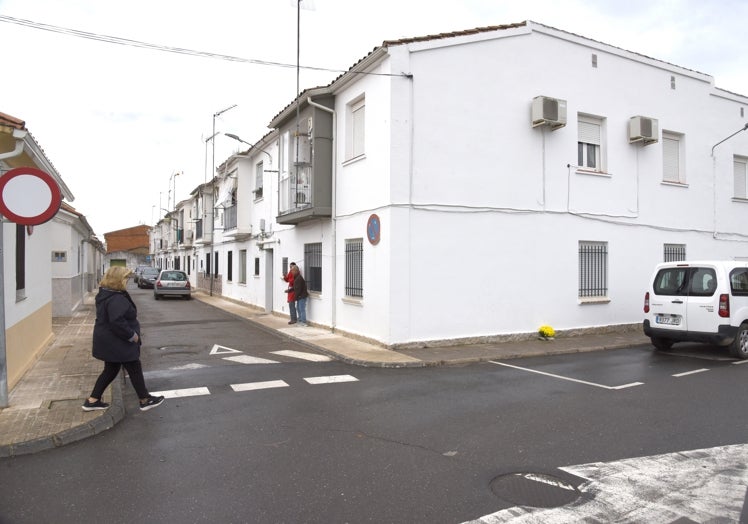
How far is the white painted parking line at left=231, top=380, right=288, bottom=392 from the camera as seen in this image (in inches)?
287

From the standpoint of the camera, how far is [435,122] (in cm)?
1067

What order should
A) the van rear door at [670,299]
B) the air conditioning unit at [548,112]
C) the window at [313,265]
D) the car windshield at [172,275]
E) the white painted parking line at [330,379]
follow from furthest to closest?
the car windshield at [172,275], the window at [313,265], the air conditioning unit at [548,112], the van rear door at [670,299], the white painted parking line at [330,379]

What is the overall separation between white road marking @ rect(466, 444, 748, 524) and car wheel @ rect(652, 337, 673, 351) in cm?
647

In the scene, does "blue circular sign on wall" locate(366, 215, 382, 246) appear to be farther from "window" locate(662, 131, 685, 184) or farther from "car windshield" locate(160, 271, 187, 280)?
"car windshield" locate(160, 271, 187, 280)

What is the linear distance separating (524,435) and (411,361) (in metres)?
3.94

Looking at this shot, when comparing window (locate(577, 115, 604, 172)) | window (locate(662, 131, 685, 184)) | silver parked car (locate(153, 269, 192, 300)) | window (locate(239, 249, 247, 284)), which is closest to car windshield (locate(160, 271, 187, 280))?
silver parked car (locate(153, 269, 192, 300))

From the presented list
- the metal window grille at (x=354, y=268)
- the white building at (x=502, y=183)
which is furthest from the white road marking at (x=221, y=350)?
the metal window grille at (x=354, y=268)

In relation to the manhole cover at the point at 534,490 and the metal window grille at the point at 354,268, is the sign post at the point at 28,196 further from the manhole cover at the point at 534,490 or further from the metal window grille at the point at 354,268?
the metal window grille at the point at 354,268

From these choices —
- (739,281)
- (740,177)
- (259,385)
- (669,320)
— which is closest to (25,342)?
(259,385)

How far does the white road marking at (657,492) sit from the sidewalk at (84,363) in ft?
13.7

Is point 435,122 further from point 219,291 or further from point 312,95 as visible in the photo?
point 219,291

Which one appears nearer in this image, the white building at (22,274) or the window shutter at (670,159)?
the white building at (22,274)

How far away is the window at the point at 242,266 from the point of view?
22.7m

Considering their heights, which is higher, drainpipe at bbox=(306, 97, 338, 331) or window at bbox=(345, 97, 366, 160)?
window at bbox=(345, 97, 366, 160)
